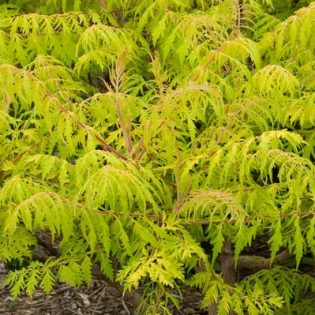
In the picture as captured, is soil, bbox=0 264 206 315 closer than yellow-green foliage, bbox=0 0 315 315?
No

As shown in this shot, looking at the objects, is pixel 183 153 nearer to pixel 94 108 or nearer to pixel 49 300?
pixel 94 108

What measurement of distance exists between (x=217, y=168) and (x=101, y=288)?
3.54 m

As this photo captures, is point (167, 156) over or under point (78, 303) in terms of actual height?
over

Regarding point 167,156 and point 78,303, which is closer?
point 167,156

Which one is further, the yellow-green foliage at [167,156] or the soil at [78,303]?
the soil at [78,303]

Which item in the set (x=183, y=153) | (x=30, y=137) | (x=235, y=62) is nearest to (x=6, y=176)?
(x=30, y=137)

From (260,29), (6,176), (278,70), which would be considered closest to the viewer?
(278,70)

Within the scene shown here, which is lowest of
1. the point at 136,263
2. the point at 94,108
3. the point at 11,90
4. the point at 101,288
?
the point at 101,288

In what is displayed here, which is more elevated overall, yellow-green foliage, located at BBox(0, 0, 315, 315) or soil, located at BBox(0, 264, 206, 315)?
yellow-green foliage, located at BBox(0, 0, 315, 315)

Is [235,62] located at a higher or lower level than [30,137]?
higher

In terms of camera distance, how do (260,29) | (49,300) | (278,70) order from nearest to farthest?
(278,70) → (260,29) → (49,300)

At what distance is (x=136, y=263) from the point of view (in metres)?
2.72

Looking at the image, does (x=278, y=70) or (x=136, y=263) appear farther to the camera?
(x=278, y=70)

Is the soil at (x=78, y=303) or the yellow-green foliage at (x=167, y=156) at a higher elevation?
the yellow-green foliage at (x=167, y=156)
